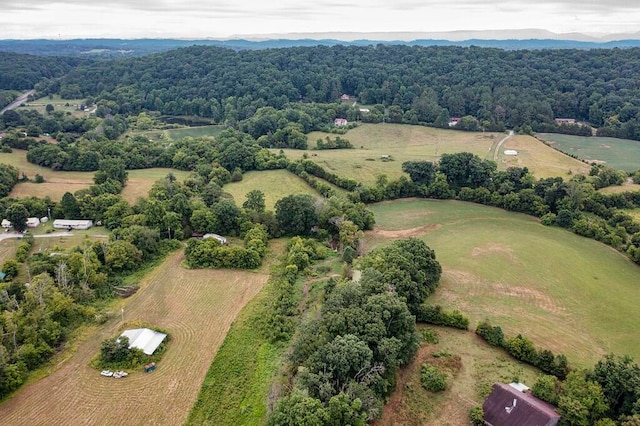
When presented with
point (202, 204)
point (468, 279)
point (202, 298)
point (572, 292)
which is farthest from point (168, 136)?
point (572, 292)

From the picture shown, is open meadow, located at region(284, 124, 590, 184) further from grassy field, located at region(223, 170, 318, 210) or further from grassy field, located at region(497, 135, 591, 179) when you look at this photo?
grassy field, located at region(223, 170, 318, 210)

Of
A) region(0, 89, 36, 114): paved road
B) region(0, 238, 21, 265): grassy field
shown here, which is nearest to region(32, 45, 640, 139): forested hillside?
region(0, 89, 36, 114): paved road

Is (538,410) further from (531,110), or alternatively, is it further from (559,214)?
(531,110)

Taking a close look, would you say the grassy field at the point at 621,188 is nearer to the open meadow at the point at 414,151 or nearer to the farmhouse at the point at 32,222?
the open meadow at the point at 414,151

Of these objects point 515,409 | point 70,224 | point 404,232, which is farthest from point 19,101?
point 515,409

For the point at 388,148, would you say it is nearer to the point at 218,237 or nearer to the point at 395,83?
the point at 395,83

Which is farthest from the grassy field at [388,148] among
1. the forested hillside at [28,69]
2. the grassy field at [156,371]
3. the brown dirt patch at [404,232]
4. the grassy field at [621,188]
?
the forested hillside at [28,69]
